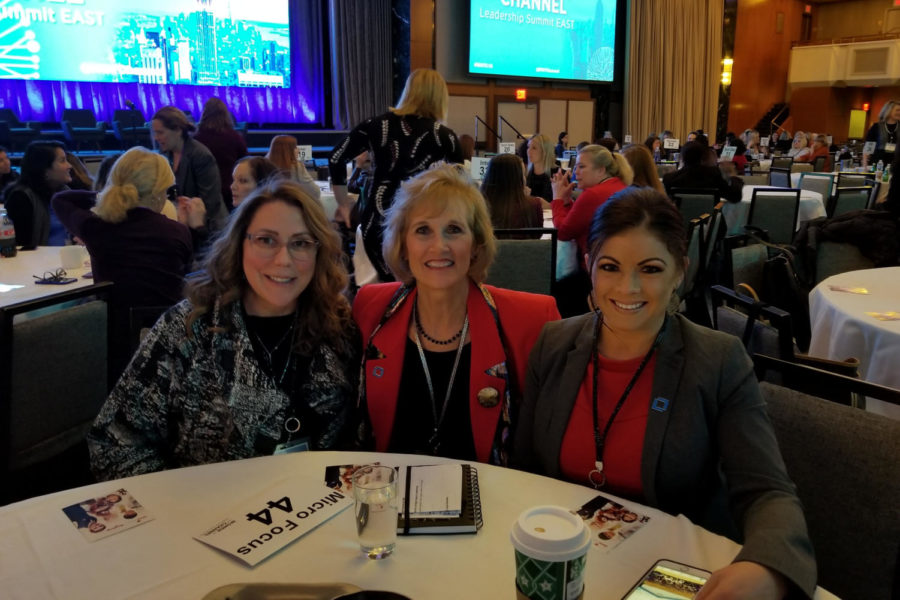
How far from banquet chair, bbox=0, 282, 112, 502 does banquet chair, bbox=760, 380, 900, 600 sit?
1748 mm

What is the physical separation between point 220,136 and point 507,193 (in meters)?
2.64

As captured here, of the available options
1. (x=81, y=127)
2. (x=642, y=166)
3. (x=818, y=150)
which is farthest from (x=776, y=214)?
(x=81, y=127)

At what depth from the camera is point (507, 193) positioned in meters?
3.86

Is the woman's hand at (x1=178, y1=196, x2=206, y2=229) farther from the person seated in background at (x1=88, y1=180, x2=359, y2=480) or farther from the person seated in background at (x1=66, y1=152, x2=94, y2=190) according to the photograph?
the person seated in background at (x1=88, y1=180, x2=359, y2=480)

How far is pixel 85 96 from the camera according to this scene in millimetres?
9469

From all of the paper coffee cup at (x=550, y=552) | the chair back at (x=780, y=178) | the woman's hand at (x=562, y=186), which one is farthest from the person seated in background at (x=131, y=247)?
the chair back at (x=780, y=178)

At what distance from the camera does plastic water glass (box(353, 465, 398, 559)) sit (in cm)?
105

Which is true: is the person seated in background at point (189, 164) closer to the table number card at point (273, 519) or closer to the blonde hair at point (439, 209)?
the blonde hair at point (439, 209)

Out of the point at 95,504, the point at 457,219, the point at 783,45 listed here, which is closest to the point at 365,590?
the point at 95,504

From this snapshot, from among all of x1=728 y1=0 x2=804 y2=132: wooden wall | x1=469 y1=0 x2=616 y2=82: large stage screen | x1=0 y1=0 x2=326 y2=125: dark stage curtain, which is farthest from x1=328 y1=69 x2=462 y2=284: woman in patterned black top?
x1=728 y1=0 x2=804 y2=132: wooden wall

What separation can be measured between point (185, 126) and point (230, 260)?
326 centimetres

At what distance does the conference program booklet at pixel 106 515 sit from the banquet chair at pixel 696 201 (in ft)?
16.6

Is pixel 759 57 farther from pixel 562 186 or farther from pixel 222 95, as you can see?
pixel 562 186

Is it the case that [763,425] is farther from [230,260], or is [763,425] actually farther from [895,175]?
[895,175]
